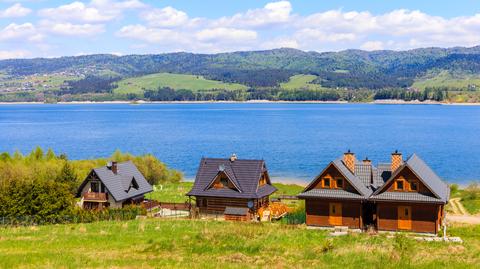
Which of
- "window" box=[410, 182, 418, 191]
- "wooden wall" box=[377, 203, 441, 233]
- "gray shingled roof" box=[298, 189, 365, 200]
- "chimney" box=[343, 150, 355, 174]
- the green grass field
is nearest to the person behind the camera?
"wooden wall" box=[377, 203, 441, 233]

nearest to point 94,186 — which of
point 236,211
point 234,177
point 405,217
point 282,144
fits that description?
point 234,177

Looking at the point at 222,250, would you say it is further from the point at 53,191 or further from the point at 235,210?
the point at 53,191

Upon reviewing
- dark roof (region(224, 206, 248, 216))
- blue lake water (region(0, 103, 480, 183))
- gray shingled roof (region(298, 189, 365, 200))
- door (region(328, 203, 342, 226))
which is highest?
gray shingled roof (region(298, 189, 365, 200))

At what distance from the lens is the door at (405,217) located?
4159cm

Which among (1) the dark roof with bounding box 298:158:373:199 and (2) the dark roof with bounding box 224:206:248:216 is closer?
(1) the dark roof with bounding box 298:158:373:199

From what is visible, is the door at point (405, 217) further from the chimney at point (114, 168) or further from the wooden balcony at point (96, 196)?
the chimney at point (114, 168)

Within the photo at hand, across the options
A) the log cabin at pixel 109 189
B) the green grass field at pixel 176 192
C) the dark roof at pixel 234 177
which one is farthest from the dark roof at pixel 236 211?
the green grass field at pixel 176 192

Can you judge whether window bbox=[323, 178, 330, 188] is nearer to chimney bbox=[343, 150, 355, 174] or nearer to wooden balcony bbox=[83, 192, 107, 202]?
chimney bbox=[343, 150, 355, 174]

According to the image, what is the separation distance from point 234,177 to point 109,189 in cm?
1283

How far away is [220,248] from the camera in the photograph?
31.8 meters

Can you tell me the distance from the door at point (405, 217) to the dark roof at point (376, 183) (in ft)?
3.30

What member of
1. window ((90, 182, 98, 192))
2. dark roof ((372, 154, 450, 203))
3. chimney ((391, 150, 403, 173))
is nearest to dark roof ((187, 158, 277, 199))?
window ((90, 182, 98, 192))

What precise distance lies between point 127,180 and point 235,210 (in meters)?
14.2

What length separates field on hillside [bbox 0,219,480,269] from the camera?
28016 millimetres
